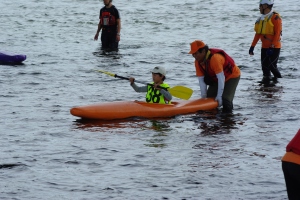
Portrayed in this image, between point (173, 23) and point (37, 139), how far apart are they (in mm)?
15942

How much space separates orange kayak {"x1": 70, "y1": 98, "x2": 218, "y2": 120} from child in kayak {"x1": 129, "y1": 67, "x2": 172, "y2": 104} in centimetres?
13

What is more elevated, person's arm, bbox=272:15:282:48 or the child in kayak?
person's arm, bbox=272:15:282:48

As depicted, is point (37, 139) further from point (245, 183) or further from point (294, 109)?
point (294, 109)

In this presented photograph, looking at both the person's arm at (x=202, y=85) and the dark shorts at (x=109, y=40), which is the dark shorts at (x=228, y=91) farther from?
the dark shorts at (x=109, y=40)

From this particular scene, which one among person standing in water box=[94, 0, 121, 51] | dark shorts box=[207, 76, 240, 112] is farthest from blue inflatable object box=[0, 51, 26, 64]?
dark shorts box=[207, 76, 240, 112]

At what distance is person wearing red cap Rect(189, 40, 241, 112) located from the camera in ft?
37.2

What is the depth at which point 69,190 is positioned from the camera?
7992 mm

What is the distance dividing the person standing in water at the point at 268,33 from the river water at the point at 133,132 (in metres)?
0.51

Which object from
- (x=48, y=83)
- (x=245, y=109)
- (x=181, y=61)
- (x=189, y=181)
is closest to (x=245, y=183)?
(x=189, y=181)

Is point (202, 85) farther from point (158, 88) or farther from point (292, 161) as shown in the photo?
point (292, 161)

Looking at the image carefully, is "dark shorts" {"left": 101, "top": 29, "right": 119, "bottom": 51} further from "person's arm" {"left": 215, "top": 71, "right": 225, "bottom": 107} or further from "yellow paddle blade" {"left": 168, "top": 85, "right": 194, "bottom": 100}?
"person's arm" {"left": 215, "top": 71, "right": 225, "bottom": 107}

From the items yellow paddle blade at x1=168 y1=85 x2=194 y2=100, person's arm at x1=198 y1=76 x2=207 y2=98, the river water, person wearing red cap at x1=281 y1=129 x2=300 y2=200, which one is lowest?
the river water

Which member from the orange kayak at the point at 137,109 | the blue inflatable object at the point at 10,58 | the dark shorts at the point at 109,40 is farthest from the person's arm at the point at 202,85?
the dark shorts at the point at 109,40

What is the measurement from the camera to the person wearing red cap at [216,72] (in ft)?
37.2
